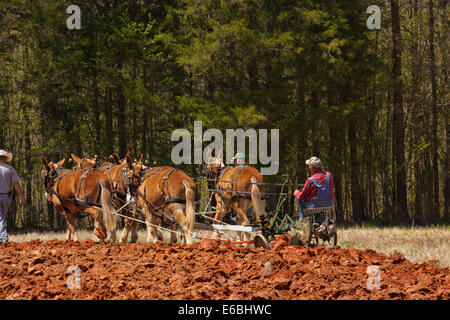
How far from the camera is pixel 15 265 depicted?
347 inches

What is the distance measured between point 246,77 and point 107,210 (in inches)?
454

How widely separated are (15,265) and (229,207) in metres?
6.77

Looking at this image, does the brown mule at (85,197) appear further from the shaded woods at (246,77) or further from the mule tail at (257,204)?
the shaded woods at (246,77)

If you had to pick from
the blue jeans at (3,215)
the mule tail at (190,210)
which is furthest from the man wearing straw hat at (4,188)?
the mule tail at (190,210)

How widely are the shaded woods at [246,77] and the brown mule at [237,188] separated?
18.8 feet

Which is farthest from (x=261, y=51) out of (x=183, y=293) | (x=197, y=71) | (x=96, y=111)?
(x=183, y=293)

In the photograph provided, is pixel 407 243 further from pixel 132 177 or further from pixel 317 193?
pixel 132 177

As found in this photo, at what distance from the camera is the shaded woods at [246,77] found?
22281mm

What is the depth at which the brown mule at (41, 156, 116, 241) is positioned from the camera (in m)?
13.6

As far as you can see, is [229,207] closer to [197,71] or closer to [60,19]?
[197,71]

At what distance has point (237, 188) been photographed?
1435cm

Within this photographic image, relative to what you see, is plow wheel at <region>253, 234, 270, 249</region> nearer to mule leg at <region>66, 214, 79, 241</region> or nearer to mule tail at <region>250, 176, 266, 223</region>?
mule tail at <region>250, 176, 266, 223</region>

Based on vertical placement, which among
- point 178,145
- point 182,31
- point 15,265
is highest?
point 182,31

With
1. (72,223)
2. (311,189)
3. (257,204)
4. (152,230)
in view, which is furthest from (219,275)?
(72,223)
